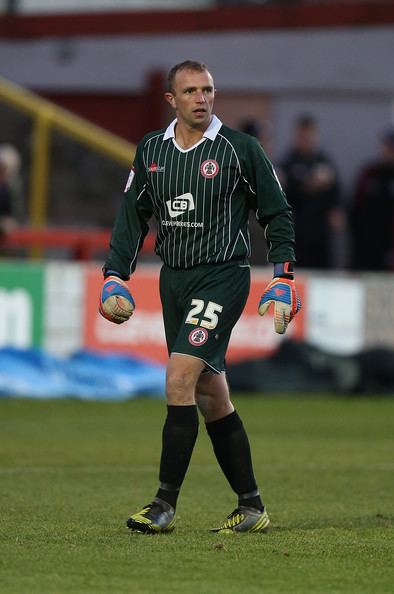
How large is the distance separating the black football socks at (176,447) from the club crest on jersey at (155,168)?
1144 mm

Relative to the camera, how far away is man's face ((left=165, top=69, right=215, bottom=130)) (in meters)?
7.30

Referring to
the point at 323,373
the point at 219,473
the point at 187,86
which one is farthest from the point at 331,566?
the point at 323,373

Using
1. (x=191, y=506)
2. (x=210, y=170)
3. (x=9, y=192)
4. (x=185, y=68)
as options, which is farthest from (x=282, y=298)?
(x=9, y=192)

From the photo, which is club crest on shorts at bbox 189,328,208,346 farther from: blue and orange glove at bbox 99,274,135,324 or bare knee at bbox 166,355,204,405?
blue and orange glove at bbox 99,274,135,324

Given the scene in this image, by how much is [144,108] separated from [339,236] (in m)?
4.20

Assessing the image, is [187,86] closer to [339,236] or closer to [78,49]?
[339,236]

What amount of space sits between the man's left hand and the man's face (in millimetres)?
852

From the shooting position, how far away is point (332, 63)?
74.6ft

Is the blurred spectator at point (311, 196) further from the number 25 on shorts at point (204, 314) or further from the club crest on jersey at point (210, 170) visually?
the number 25 on shorts at point (204, 314)

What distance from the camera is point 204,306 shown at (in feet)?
23.8

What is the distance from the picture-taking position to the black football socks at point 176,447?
284 inches

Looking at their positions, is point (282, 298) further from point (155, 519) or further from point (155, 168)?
point (155, 519)

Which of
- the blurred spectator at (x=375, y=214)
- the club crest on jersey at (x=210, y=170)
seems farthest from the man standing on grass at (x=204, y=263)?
the blurred spectator at (x=375, y=214)

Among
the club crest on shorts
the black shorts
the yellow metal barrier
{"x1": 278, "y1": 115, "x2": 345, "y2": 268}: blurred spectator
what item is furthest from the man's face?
the yellow metal barrier
